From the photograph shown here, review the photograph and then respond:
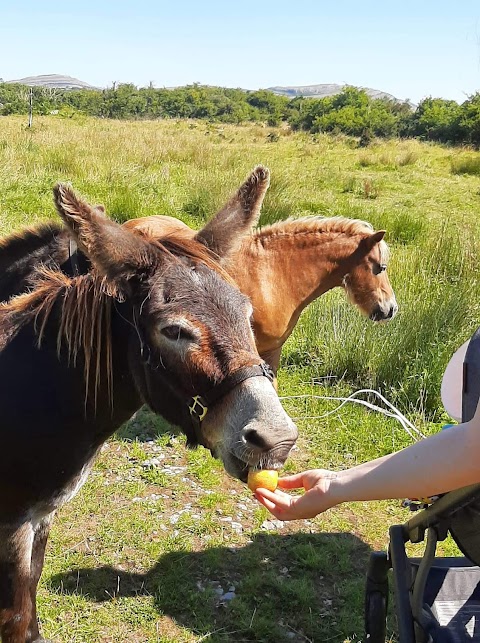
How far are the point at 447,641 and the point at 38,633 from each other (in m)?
1.94

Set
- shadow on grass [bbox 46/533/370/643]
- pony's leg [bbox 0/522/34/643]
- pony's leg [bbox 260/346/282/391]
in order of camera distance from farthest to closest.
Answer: pony's leg [bbox 260/346/282/391], shadow on grass [bbox 46/533/370/643], pony's leg [bbox 0/522/34/643]

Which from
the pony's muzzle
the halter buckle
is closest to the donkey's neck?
the pony's muzzle

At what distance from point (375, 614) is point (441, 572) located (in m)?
0.35

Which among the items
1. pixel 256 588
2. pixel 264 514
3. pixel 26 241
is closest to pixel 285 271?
pixel 264 514

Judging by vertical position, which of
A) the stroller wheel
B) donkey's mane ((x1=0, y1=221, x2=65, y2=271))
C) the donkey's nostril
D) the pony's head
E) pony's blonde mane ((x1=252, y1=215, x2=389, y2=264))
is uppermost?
donkey's mane ((x1=0, y1=221, x2=65, y2=271))

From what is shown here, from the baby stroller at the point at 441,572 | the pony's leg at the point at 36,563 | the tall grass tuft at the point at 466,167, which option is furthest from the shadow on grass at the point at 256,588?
the tall grass tuft at the point at 466,167

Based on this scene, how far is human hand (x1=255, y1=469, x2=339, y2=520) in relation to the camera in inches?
60.7

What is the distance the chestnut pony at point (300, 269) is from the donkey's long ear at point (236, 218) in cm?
223

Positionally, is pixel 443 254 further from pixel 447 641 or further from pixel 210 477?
pixel 447 641

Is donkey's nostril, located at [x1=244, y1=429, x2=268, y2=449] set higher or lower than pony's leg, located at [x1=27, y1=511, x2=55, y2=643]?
higher

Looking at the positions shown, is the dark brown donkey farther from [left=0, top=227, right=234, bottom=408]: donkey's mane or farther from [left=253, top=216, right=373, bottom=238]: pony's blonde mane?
[left=253, top=216, right=373, bottom=238]: pony's blonde mane

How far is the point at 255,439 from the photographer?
1.71m

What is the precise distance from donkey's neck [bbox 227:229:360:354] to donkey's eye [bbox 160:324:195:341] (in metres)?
2.75

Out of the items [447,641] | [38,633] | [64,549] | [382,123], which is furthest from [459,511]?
[382,123]
